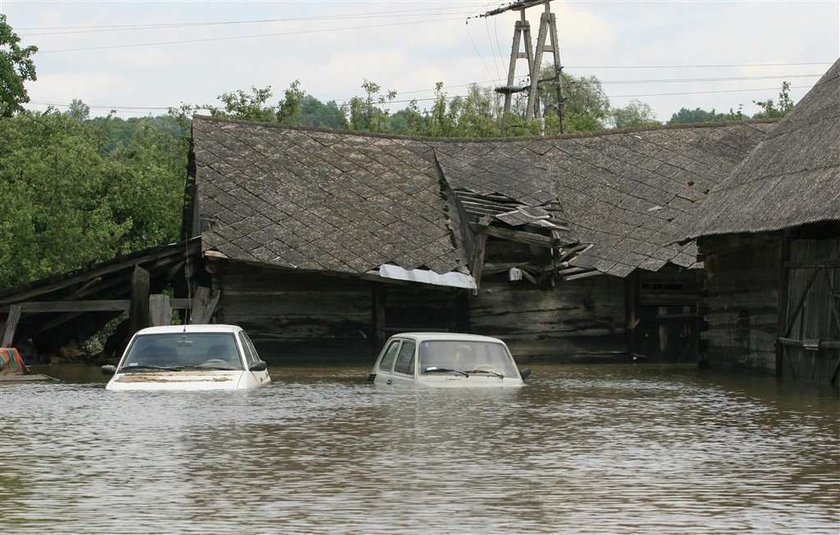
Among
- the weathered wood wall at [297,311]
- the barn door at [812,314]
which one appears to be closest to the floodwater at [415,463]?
the barn door at [812,314]

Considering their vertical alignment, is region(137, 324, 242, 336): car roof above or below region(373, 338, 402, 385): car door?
above

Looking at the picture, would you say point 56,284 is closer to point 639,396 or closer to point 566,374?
point 566,374

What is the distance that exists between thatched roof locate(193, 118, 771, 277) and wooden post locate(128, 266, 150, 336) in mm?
1686

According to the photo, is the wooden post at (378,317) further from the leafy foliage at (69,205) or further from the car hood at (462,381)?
the car hood at (462,381)

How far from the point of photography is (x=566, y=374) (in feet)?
94.4

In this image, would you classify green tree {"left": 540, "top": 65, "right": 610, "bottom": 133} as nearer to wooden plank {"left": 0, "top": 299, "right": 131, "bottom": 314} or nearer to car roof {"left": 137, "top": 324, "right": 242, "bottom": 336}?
wooden plank {"left": 0, "top": 299, "right": 131, "bottom": 314}

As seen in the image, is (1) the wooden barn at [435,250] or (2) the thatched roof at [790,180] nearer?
(2) the thatched roof at [790,180]

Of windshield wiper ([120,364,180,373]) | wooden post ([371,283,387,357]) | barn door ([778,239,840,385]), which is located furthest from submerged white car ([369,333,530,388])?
wooden post ([371,283,387,357])

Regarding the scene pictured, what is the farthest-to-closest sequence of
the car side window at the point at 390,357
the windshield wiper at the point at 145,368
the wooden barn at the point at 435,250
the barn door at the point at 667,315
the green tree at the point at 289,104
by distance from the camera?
the green tree at the point at 289,104 → the barn door at the point at 667,315 → the wooden barn at the point at 435,250 → the car side window at the point at 390,357 → the windshield wiper at the point at 145,368

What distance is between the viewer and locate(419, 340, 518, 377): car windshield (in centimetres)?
1900

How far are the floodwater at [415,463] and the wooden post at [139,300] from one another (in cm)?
1076

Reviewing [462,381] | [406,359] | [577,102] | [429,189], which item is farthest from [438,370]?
[577,102]

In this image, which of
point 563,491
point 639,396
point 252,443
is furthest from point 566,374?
point 563,491

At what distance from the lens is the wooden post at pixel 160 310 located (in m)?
30.8
